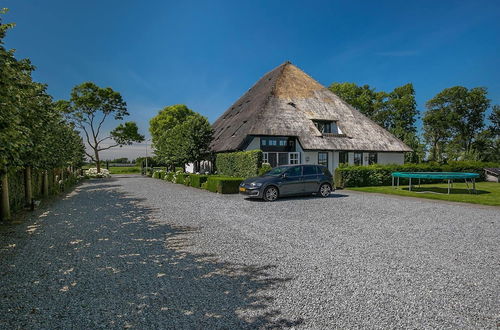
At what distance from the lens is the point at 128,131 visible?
52188 millimetres

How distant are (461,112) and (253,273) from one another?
67096 millimetres

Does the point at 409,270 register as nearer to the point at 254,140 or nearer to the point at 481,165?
Answer: the point at 254,140

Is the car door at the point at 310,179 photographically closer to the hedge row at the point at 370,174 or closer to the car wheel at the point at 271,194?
the car wheel at the point at 271,194

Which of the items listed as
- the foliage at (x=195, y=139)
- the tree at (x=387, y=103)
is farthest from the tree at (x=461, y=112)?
the foliage at (x=195, y=139)

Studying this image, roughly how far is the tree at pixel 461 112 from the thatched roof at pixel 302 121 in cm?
3531

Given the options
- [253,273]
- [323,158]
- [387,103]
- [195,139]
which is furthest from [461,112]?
[253,273]

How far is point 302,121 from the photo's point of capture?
27844mm

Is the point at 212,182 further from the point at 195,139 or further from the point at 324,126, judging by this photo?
the point at 324,126

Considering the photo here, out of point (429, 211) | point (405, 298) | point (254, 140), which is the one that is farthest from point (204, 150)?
point (405, 298)

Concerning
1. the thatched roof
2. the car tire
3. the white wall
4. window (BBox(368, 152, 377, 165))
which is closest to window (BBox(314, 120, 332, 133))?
the thatched roof

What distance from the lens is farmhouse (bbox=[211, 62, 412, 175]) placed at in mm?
25922

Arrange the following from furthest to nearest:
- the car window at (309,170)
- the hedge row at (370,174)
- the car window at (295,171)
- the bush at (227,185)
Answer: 1. the hedge row at (370,174)
2. the bush at (227,185)
3. the car window at (309,170)
4. the car window at (295,171)

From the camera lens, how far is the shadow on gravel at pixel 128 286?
137 inches

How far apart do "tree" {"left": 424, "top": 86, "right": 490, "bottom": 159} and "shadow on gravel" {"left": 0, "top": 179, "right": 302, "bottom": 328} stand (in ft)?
207
